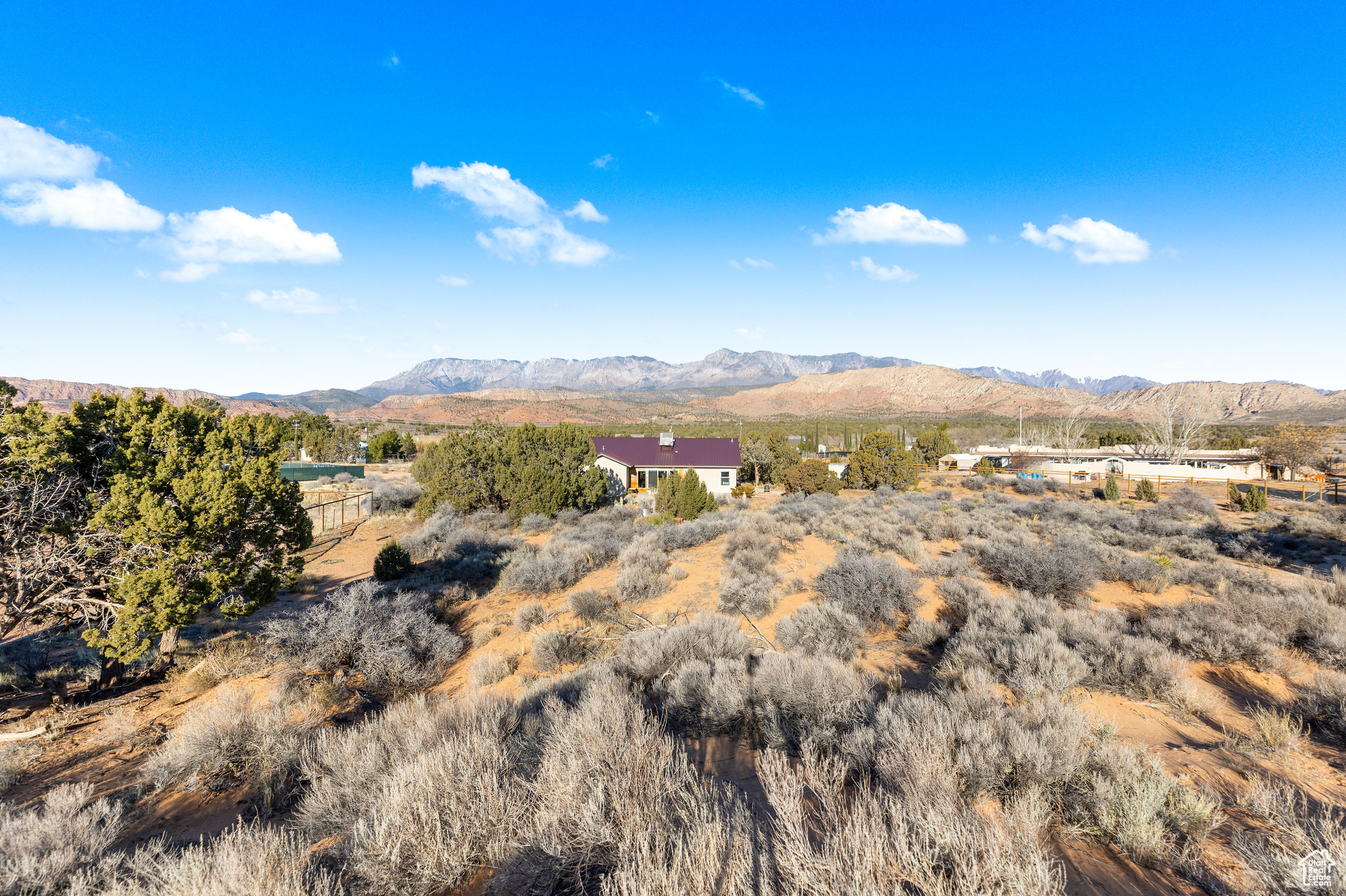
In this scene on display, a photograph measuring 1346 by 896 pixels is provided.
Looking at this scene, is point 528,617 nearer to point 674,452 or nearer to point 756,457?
point 674,452

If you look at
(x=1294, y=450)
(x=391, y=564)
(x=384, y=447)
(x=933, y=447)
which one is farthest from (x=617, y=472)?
(x=1294, y=450)

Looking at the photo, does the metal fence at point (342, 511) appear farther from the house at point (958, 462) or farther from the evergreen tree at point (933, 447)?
the house at point (958, 462)

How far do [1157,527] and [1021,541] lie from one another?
6.40 metres

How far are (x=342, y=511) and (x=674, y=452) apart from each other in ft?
57.9

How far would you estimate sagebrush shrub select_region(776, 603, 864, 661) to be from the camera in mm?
8211

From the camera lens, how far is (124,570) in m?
7.63

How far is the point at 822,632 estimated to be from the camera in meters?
8.72

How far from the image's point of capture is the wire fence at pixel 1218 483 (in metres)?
23.8

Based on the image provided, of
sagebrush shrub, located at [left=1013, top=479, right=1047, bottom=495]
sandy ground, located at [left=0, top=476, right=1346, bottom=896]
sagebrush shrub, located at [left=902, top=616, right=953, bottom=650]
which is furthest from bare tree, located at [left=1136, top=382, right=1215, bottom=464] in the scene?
sagebrush shrub, located at [left=902, top=616, right=953, bottom=650]

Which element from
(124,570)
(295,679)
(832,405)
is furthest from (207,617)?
(832,405)

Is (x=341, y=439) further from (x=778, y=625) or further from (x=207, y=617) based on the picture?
(x=778, y=625)

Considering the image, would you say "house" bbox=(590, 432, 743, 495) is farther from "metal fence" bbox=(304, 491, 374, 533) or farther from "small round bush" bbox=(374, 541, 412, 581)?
"small round bush" bbox=(374, 541, 412, 581)

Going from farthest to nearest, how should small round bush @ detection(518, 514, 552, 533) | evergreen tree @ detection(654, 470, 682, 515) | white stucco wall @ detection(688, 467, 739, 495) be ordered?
white stucco wall @ detection(688, 467, 739, 495)
evergreen tree @ detection(654, 470, 682, 515)
small round bush @ detection(518, 514, 552, 533)

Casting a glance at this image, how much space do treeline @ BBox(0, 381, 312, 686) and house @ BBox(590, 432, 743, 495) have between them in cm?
2001
